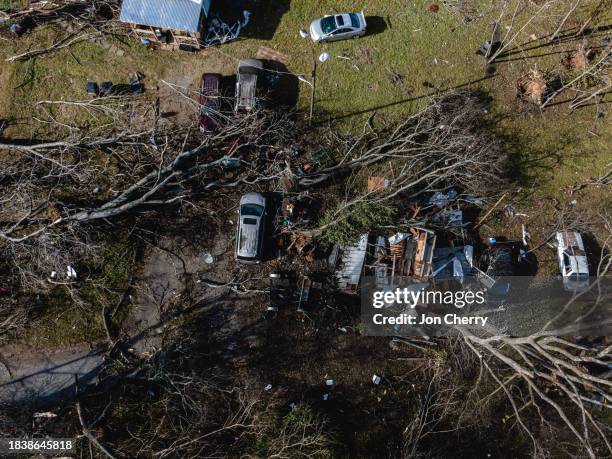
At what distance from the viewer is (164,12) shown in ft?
48.0

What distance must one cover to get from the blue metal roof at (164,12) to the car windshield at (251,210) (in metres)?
6.23

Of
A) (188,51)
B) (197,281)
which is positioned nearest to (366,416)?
(197,281)

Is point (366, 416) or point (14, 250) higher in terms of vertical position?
point (14, 250)

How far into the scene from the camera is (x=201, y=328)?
15156 mm

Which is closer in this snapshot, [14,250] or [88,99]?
[14,250]

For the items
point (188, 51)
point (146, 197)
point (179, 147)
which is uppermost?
point (188, 51)

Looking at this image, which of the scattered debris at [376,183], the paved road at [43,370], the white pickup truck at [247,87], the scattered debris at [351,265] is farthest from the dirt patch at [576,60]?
the paved road at [43,370]

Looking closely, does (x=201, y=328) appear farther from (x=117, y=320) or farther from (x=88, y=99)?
(x=88, y=99)

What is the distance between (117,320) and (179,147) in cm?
631

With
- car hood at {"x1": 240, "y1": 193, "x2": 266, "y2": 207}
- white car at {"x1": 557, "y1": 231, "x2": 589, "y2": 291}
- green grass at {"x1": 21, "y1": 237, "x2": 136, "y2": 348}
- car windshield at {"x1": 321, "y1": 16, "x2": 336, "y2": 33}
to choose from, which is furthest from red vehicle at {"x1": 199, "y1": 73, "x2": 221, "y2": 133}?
white car at {"x1": 557, "y1": 231, "x2": 589, "y2": 291}

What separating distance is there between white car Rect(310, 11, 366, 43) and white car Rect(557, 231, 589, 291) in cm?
1054

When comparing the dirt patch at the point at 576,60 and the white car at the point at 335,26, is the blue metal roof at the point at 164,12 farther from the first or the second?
the dirt patch at the point at 576,60

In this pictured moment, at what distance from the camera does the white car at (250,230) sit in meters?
14.8

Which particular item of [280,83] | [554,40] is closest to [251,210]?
[280,83]
